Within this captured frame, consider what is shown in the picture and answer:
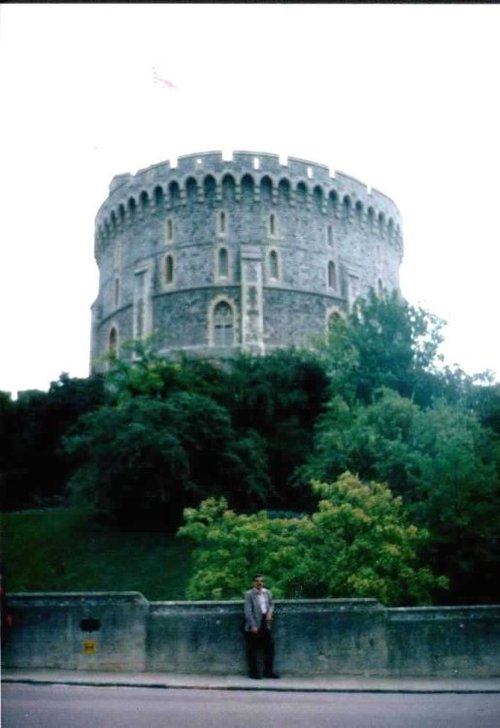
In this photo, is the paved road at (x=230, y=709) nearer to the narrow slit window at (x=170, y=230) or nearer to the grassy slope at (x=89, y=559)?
the grassy slope at (x=89, y=559)

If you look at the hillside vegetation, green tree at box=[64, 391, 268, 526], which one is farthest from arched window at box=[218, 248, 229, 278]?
green tree at box=[64, 391, 268, 526]

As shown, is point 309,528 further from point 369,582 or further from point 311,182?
point 311,182

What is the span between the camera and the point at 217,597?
13.9 m

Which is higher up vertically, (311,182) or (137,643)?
(311,182)

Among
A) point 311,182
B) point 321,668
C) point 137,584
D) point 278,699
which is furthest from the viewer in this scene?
point 311,182

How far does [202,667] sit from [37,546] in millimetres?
15507

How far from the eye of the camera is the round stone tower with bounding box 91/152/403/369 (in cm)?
4066

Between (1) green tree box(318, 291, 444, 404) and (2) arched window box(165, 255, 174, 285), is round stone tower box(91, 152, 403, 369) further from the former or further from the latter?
(1) green tree box(318, 291, 444, 404)

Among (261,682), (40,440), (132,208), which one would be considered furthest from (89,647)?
(132,208)

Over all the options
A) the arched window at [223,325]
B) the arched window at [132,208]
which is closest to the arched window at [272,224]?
the arched window at [223,325]

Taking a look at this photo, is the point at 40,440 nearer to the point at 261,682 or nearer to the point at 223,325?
the point at 223,325

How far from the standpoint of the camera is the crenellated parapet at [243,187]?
4184 centimetres

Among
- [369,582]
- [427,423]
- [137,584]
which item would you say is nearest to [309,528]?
[369,582]

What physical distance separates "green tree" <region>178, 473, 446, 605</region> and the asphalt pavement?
10.4ft
